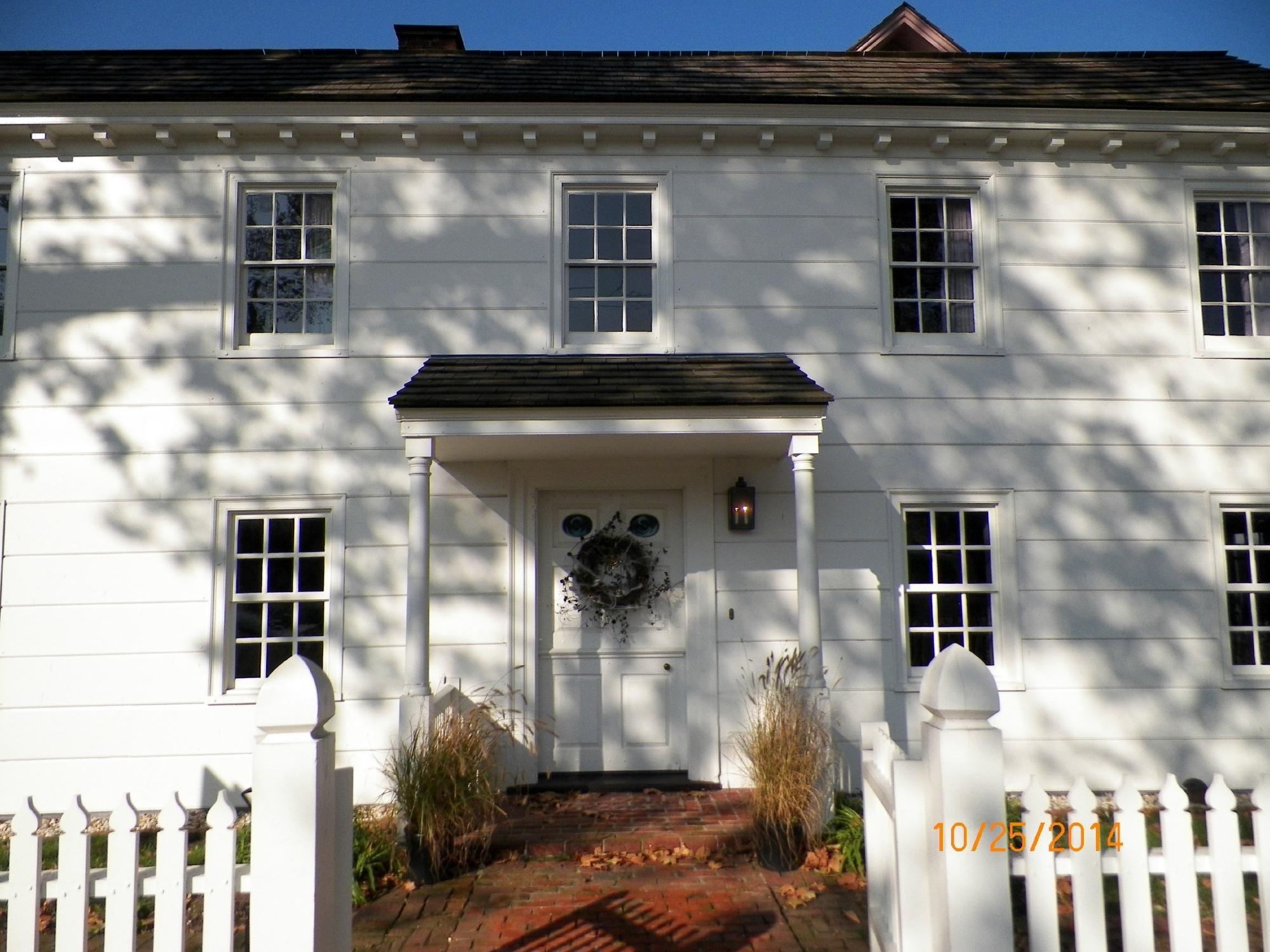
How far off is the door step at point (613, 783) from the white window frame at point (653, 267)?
349 cm

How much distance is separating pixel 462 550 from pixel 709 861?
10.5 ft

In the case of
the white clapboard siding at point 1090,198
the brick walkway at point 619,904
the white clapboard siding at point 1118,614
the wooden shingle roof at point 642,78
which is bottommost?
the brick walkway at point 619,904

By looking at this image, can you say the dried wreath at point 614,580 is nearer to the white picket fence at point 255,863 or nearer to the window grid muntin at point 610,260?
the window grid muntin at point 610,260

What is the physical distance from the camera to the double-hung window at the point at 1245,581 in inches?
294

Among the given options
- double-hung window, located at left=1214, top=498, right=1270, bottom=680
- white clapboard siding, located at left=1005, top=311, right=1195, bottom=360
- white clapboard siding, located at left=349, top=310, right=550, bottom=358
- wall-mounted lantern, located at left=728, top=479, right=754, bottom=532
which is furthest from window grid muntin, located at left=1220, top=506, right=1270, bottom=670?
white clapboard siding, located at left=349, top=310, right=550, bottom=358

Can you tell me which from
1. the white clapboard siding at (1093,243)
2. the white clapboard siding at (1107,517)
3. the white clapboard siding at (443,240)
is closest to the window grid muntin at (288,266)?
the white clapboard siding at (443,240)

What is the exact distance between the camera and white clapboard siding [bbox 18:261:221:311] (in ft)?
24.3

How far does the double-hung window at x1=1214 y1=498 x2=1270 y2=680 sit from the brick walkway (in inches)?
184

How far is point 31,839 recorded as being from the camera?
9.68 feet

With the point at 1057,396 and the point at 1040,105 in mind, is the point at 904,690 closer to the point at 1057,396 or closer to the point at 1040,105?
the point at 1057,396

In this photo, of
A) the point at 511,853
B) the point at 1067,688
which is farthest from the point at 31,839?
the point at 1067,688

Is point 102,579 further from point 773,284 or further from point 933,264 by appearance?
A: point 933,264

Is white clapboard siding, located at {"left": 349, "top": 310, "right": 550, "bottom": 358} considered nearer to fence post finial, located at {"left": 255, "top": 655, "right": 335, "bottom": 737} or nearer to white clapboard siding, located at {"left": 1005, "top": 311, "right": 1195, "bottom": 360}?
white clapboard siding, located at {"left": 1005, "top": 311, "right": 1195, "bottom": 360}

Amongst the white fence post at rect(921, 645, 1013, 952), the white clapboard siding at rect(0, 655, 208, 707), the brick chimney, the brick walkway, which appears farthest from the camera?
the brick chimney
